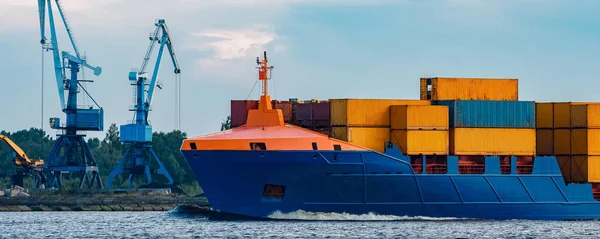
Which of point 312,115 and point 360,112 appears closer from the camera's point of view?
Answer: point 360,112

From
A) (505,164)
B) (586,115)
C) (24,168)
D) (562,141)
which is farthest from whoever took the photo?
(24,168)

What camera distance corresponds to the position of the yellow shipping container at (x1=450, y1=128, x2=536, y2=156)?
273 feet

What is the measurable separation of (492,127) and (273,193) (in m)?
13.1

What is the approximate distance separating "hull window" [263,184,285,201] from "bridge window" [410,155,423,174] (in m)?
7.59

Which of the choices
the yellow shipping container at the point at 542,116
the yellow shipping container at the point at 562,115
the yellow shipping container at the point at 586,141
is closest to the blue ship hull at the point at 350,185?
the yellow shipping container at the point at 586,141

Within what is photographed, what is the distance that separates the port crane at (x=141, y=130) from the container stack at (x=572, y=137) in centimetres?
6246

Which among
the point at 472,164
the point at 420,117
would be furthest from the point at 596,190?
the point at 420,117

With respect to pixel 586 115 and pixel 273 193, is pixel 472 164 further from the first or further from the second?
pixel 273 193

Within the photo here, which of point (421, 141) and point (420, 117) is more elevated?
point (420, 117)

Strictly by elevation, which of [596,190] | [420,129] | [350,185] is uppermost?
[420,129]

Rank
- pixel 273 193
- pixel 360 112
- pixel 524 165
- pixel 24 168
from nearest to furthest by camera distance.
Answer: pixel 273 193 → pixel 360 112 → pixel 524 165 → pixel 24 168

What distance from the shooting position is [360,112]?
81.9 m

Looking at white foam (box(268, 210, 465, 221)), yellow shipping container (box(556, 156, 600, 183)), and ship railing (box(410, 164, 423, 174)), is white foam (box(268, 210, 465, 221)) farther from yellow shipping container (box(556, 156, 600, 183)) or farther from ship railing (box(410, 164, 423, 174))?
yellow shipping container (box(556, 156, 600, 183))

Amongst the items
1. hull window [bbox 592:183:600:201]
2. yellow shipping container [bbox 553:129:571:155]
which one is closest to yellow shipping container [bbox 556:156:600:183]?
yellow shipping container [bbox 553:129:571:155]
